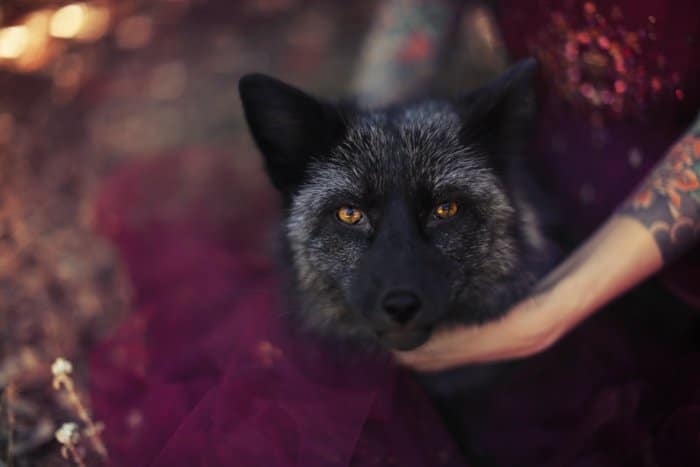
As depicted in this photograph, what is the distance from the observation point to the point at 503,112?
1.95 meters

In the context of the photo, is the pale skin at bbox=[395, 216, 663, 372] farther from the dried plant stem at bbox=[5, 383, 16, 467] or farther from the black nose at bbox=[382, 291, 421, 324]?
the dried plant stem at bbox=[5, 383, 16, 467]

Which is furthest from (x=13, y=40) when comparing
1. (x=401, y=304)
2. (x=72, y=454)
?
(x=401, y=304)

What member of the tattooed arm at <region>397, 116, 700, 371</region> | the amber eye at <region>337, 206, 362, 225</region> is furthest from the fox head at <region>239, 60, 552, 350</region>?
the tattooed arm at <region>397, 116, 700, 371</region>

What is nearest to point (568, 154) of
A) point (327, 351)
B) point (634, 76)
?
point (634, 76)

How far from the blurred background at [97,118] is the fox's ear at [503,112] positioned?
3.01 ft

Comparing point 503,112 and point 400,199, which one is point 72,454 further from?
point 503,112

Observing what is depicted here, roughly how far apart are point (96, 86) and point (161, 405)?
128 inches

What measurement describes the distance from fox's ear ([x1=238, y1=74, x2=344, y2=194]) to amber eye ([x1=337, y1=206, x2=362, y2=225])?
232mm

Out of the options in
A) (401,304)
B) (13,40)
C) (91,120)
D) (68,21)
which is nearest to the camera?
(401,304)

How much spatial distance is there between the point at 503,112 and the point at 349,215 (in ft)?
2.10

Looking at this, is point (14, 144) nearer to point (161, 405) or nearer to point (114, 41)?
point (114, 41)

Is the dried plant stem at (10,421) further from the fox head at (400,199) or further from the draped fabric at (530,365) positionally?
the fox head at (400,199)

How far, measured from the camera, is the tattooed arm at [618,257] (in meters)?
1.82

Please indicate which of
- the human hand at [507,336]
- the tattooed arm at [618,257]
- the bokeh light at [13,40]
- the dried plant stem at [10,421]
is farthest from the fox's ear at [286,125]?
the bokeh light at [13,40]
